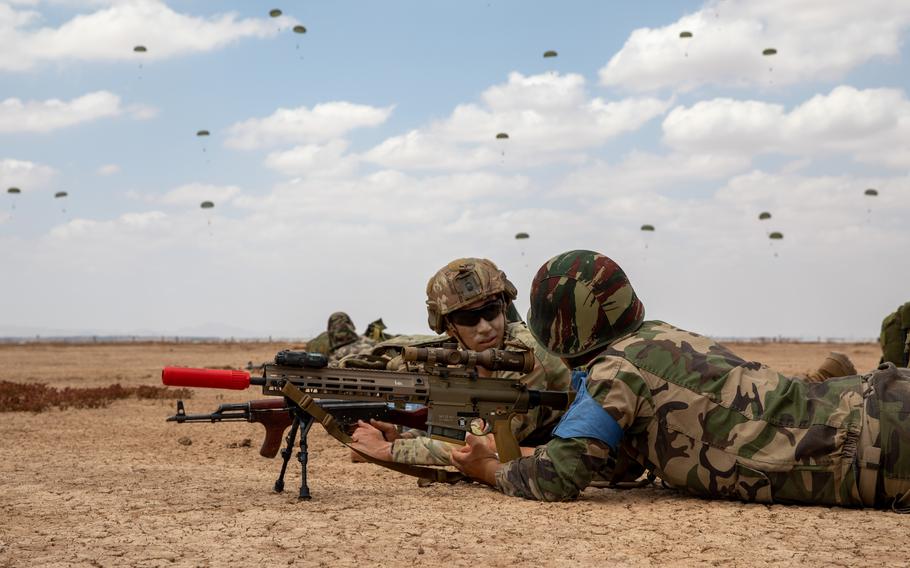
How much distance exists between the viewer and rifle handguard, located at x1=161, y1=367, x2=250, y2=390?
531 cm

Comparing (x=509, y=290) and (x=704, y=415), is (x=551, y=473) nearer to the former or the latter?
(x=704, y=415)

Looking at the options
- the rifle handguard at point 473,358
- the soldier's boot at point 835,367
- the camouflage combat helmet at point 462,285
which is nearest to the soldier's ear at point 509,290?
the camouflage combat helmet at point 462,285

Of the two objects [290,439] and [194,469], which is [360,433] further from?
[194,469]

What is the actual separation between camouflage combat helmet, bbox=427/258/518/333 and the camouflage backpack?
588 centimetres

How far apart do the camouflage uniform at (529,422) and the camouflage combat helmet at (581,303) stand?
1.19m

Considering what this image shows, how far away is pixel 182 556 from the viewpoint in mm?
4492

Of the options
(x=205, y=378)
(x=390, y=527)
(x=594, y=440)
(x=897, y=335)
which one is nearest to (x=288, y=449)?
(x=205, y=378)

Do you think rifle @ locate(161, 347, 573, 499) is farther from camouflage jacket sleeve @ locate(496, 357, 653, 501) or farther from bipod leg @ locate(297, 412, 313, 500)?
camouflage jacket sleeve @ locate(496, 357, 653, 501)

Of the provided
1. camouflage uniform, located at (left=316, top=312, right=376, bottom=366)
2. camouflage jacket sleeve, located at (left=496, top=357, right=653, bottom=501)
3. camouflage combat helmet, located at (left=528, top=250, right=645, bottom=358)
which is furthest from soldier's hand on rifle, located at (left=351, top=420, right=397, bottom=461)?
camouflage uniform, located at (left=316, top=312, right=376, bottom=366)

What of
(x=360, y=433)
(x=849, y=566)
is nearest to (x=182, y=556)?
(x=360, y=433)

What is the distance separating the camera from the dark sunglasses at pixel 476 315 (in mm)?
6926

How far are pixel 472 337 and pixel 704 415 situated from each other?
236 centimetres

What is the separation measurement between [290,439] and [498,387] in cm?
151

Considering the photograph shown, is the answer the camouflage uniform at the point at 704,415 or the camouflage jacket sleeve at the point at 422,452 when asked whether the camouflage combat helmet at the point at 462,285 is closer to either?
the camouflage jacket sleeve at the point at 422,452
